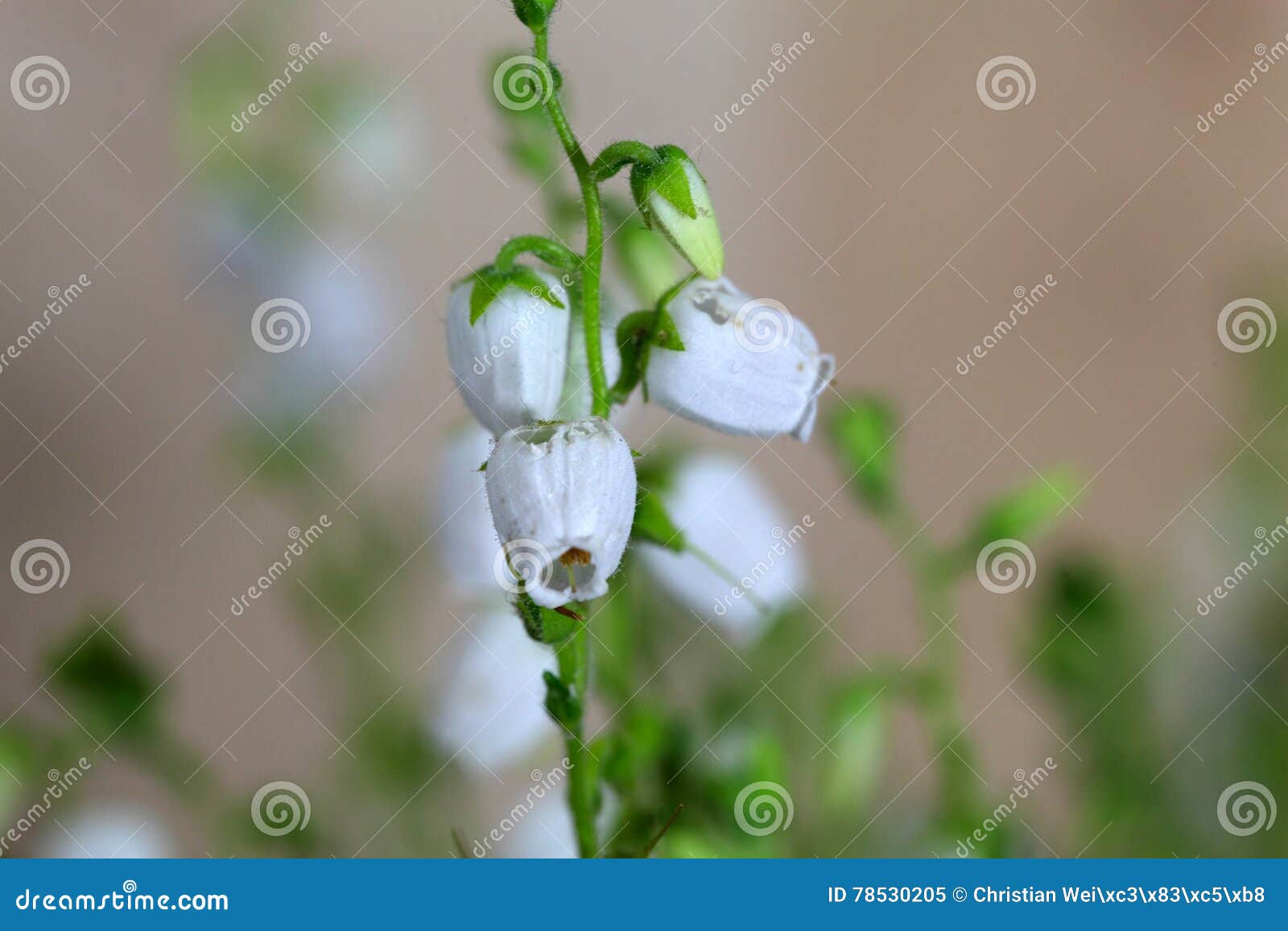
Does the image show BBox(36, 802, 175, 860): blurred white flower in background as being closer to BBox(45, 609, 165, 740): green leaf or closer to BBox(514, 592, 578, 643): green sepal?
BBox(45, 609, 165, 740): green leaf

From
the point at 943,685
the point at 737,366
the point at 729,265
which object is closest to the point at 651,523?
the point at 737,366

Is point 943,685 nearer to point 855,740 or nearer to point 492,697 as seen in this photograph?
point 855,740

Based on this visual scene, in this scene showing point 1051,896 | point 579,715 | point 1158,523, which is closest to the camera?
point 579,715

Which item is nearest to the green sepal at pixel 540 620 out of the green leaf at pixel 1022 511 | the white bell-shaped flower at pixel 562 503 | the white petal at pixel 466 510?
the white bell-shaped flower at pixel 562 503

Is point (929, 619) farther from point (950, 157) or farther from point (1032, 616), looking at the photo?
point (950, 157)

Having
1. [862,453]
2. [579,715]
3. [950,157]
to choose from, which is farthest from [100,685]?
[950,157]

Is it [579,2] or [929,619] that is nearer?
[929,619]
